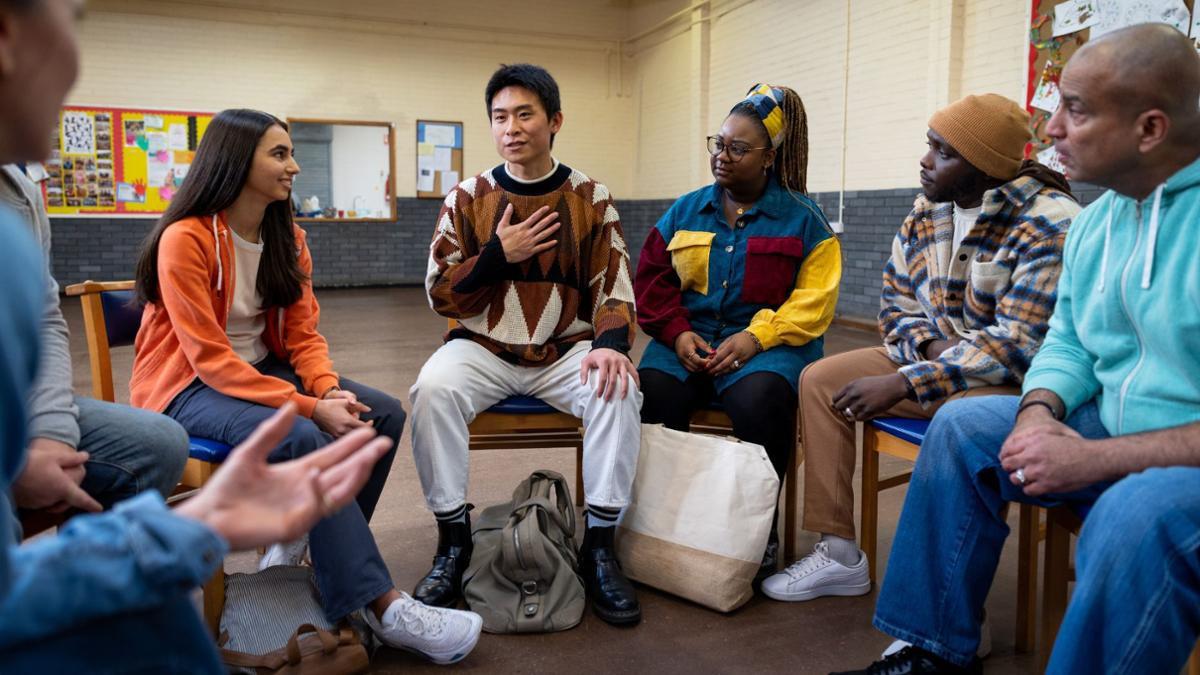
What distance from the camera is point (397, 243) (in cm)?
1094

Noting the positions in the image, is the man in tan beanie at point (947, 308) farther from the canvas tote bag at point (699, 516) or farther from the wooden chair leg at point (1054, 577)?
the wooden chair leg at point (1054, 577)

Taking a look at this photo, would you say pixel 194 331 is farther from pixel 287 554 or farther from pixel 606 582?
pixel 606 582

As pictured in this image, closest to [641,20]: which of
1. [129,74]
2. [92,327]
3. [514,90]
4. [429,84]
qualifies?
[429,84]

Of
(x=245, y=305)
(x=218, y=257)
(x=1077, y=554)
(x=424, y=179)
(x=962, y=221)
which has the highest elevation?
(x=424, y=179)

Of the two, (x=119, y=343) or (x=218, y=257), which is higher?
(x=218, y=257)

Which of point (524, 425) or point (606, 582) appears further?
point (524, 425)

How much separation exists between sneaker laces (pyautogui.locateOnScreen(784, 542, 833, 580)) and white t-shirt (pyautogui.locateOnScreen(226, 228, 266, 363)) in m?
1.50

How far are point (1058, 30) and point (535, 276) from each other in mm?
4506

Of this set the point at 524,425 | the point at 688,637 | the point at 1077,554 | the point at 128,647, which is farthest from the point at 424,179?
the point at 128,647

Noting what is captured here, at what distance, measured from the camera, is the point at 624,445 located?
87.3 inches

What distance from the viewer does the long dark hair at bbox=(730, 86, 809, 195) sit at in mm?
2643

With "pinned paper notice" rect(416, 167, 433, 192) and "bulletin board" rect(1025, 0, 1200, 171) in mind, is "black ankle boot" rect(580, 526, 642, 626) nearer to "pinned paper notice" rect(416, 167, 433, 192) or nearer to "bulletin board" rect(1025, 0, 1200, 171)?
"bulletin board" rect(1025, 0, 1200, 171)

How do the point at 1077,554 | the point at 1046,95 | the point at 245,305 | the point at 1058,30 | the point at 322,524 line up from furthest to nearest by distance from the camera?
the point at 1046,95, the point at 1058,30, the point at 245,305, the point at 322,524, the point at 1077,554

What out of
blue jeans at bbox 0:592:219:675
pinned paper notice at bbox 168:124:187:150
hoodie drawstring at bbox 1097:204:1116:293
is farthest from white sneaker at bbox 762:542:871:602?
pinned paper notice at bbox 168:124:187:150
